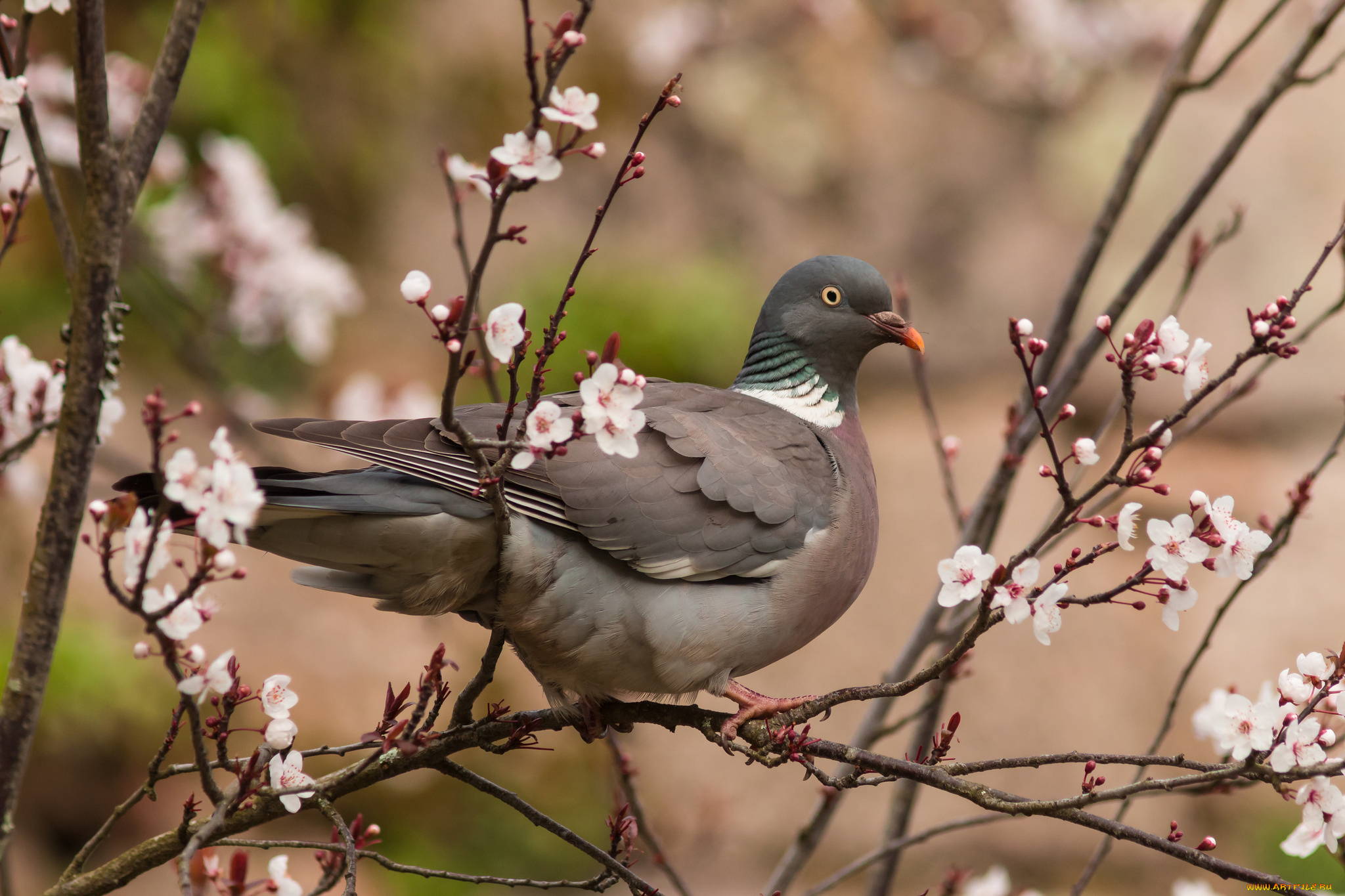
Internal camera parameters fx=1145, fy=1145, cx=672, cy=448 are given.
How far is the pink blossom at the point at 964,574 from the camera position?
1.75 meters

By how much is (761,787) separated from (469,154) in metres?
4.52

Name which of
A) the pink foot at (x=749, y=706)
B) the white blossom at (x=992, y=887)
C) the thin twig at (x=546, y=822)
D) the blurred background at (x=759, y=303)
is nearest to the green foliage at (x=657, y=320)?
the blurred background at (x=759, y=303)

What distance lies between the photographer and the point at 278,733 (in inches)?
71.9

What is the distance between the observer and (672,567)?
104 inches

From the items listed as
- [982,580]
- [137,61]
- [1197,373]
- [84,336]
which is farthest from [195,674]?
[137,61]

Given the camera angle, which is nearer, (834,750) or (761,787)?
(834,750)

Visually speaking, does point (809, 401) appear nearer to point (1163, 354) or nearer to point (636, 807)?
point (636, 807)

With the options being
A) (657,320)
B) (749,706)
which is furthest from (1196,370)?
(657,320)

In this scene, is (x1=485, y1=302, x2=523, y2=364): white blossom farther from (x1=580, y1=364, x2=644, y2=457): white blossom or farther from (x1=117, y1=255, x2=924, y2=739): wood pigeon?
(x1=117, y1=255, x2=924, y2=739): wood pigeon

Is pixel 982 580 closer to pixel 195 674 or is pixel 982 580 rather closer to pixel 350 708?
pixel 195 674

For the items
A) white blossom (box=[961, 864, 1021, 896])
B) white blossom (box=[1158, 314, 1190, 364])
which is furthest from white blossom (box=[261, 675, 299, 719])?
white blossom (box=[961, 864, 1021, 896])

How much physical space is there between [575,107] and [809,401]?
71.0 inches

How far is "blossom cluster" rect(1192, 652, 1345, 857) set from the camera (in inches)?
69.7

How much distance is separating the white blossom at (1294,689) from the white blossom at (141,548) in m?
1.69
